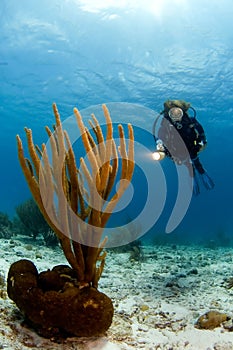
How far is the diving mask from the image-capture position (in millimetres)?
6023

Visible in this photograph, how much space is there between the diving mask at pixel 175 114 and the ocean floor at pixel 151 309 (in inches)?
127

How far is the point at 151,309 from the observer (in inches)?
158

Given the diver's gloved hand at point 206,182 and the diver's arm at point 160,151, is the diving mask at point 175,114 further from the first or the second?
the diver's gloved hand at point 206,182

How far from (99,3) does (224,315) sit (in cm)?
1463

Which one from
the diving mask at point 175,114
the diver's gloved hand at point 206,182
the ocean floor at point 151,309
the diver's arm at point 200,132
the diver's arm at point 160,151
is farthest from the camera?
the diver's gloved hand at point 206,182

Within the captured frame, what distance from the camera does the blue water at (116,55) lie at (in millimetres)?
14367

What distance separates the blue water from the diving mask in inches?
167

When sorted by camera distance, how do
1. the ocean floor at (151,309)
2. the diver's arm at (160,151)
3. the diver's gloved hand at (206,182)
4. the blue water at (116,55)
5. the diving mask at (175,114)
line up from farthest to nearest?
the blue water at (116,55) → the diver's gloved hand at (206,182) → the diving mask at (175,114) → the diver's arm at (160,151) → the ocean floor at (151,309)

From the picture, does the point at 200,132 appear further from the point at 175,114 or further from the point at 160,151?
the point at 160,151

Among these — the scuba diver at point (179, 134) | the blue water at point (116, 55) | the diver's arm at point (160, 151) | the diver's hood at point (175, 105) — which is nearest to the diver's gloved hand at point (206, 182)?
the scuba diver at point (179, 134)

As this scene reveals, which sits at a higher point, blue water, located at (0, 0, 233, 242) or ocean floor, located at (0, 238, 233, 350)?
blue water, located at (0, 0, 233, 242)

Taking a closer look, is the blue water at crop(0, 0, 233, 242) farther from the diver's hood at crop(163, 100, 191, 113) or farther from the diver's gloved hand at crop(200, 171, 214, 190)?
the diver's hood at crop(163, 100, 191, 113)

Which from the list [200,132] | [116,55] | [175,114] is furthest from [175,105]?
[116,55]

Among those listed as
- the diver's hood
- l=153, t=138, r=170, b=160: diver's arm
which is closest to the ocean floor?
l=153, t=138, r=170, b=160: diver's arm
